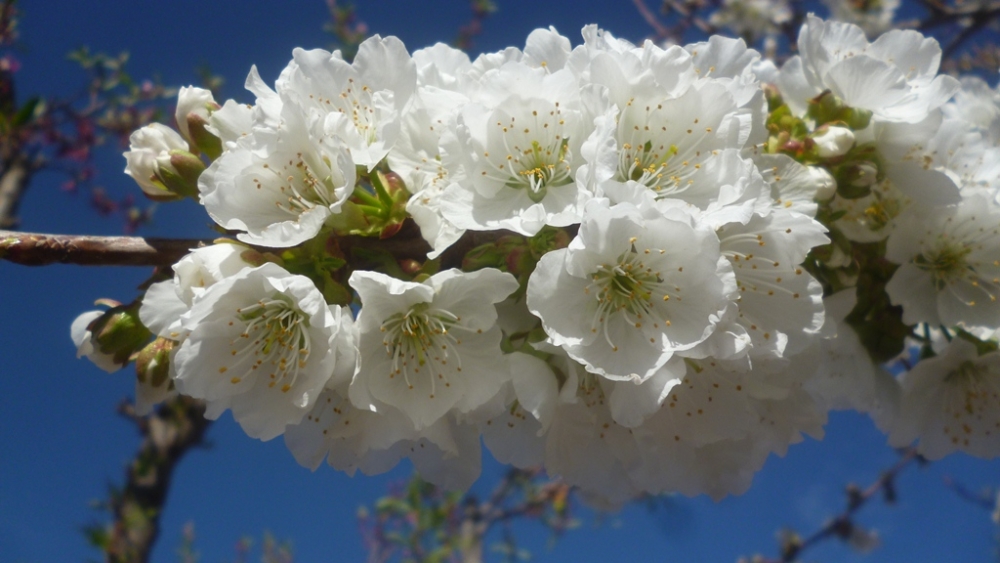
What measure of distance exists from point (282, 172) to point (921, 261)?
5.28 ft

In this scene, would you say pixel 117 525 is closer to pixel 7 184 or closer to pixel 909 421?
pixel 7 184

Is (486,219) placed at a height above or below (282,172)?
below

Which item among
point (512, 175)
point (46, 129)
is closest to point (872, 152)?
point (512, 175)

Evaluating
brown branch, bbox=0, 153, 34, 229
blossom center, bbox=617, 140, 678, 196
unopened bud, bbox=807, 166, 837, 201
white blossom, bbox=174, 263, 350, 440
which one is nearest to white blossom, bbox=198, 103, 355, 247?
white blossom, bbox=174, 263, 350, 440

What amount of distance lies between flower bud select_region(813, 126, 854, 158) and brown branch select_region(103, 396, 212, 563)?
4.79 metres

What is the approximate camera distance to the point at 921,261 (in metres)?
1.80

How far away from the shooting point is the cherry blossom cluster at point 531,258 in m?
1.28

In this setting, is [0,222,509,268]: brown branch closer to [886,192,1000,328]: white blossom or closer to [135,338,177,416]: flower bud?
[135,338,177,416]: flower bud

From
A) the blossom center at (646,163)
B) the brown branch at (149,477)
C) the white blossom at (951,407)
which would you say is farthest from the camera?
the brown branch at (149,477)

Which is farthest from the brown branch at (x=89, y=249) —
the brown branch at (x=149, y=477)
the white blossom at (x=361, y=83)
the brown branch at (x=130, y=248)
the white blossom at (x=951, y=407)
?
the brown branch at (x=149, y=477)

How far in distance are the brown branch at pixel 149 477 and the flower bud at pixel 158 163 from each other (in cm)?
386

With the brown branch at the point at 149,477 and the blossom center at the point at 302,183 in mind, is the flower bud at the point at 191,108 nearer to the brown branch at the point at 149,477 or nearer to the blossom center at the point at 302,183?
the blossom center at the point at 302,183

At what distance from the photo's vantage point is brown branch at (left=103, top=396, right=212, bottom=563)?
4887 millimetres

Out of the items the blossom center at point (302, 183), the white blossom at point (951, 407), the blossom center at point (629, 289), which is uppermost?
the blossom center at point (302, 183)
